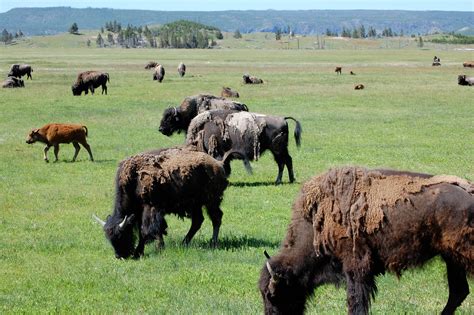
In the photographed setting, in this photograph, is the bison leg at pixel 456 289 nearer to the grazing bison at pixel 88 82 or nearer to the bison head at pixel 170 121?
the bison head at pixel 170 121

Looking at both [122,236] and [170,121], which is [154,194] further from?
[170,121]

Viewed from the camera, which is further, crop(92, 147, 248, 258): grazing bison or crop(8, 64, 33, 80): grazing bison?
crop(8, 64, 33, 80): grazing bison

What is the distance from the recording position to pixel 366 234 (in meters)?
7.12

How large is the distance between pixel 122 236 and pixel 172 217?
3209 millimetres

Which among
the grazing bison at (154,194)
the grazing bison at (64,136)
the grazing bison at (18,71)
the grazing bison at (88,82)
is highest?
the grazing bison at (154,194)

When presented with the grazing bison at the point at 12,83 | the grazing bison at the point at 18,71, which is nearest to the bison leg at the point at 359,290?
the grazing bison at the point at 12,83

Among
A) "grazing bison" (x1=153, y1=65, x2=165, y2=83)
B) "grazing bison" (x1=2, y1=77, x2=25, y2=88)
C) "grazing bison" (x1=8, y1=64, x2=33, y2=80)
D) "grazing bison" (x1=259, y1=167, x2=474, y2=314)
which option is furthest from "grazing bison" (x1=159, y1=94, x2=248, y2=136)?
"grazing bison" (x1=8, y1=64, x2=33, y2=80)

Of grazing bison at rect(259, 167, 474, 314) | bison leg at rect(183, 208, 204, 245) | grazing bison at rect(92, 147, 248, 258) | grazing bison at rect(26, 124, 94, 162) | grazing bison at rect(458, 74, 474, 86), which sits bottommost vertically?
grazing bison at rect(458, 74, 474, 86)

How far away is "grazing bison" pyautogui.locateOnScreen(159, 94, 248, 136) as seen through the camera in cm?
1972

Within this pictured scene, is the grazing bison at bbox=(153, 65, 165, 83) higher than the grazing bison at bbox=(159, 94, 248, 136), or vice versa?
the grazing bison at bbox=(159, 94, 248, 136)

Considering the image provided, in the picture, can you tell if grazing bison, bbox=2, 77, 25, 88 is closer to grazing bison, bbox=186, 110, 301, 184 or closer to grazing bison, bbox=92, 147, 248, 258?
grazing bison, bbox=186, 110, 301, 184

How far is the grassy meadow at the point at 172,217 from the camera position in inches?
354

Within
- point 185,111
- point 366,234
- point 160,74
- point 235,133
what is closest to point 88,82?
point 160,74

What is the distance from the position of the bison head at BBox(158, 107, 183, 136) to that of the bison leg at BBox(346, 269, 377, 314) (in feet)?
42.5
